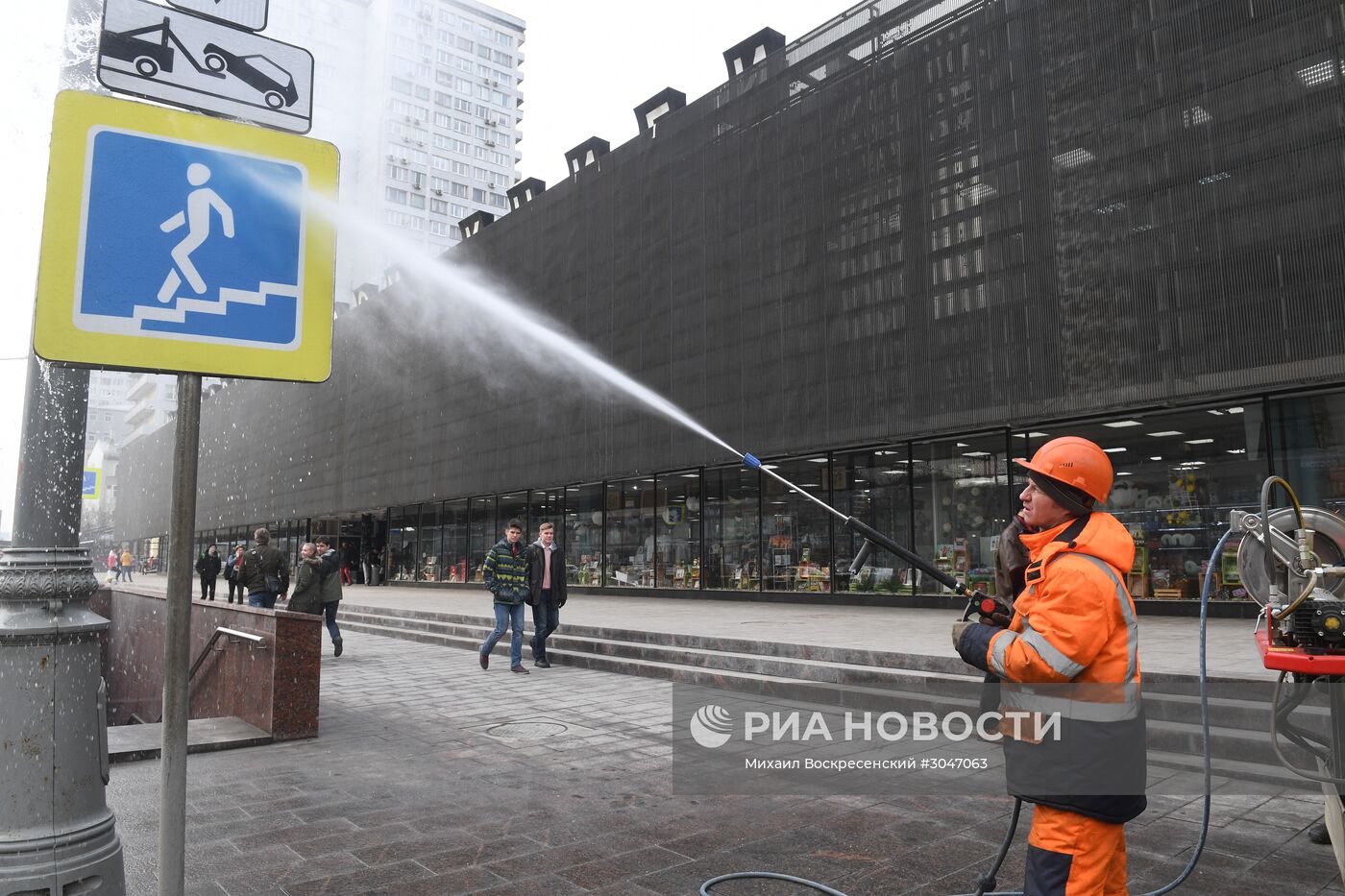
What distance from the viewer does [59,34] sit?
10.2ft

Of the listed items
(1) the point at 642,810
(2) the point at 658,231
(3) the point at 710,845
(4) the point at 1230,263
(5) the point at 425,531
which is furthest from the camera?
(5) the point at 425,531

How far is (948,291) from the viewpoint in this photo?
16188 mm

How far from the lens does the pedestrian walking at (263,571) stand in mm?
13766

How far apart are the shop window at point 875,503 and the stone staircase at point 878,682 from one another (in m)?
6.71

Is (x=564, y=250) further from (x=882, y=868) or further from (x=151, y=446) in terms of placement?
(x=151, y=446)

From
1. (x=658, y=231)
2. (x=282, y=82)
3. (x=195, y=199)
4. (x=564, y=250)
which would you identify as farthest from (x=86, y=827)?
(x=564, y=250)

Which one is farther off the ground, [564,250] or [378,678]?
[564,250]

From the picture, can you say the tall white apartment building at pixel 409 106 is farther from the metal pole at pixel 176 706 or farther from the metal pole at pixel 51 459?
the metal pole at pixel 176 706

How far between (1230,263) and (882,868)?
1236cm

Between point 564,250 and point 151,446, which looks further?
point 151,446

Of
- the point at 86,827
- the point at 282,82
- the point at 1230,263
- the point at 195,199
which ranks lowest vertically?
the point at 86,827

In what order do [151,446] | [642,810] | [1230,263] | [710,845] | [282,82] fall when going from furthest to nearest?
[151,446], [1230,263], [642,810], [710,845], [282,82]

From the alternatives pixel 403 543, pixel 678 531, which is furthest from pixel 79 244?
pixel 403 543

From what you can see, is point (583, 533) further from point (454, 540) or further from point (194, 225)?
point (194, 225)
